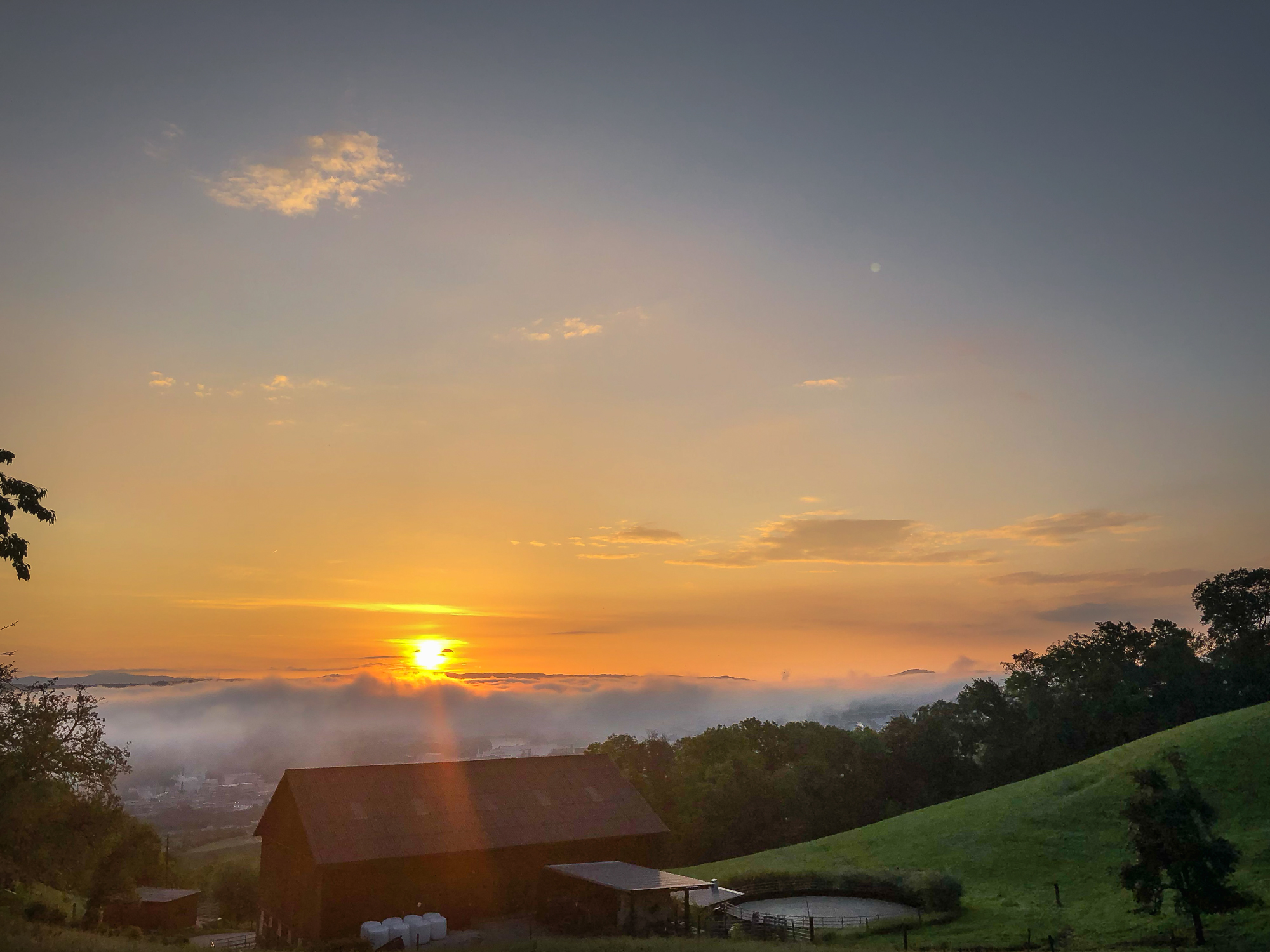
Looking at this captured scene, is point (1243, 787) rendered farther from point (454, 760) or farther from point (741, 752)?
point (454, 760)

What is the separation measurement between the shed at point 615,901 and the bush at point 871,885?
36.4 feet

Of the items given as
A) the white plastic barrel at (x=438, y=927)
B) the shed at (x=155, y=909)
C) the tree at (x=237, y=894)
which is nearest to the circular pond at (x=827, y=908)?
the white plastic barrel at (x=438, y=927)

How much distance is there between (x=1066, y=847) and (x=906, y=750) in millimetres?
34601

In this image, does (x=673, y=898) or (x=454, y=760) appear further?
→ (x=454, y=760)

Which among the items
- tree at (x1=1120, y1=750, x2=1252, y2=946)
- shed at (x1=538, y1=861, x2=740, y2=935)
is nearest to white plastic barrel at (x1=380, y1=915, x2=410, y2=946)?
shed at (x1=538, y1=861, x2=740, y2=935)

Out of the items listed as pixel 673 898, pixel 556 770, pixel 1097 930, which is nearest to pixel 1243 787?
pixel 1097 930

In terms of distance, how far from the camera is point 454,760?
154 feet

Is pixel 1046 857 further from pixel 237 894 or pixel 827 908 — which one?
pixel 237 894

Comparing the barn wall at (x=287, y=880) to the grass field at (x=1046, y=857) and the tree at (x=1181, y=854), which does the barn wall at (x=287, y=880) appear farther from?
the tree at (x=1181, y=854)

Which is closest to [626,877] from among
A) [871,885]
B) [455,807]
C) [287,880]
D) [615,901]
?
[615,901]

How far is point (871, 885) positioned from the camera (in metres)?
44.8

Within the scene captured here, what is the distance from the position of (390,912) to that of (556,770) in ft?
40.4

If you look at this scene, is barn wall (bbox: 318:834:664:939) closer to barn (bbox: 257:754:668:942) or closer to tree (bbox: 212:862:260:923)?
barn (bbox: 257:754:668:942)

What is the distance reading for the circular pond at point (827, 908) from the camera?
4059 cm
